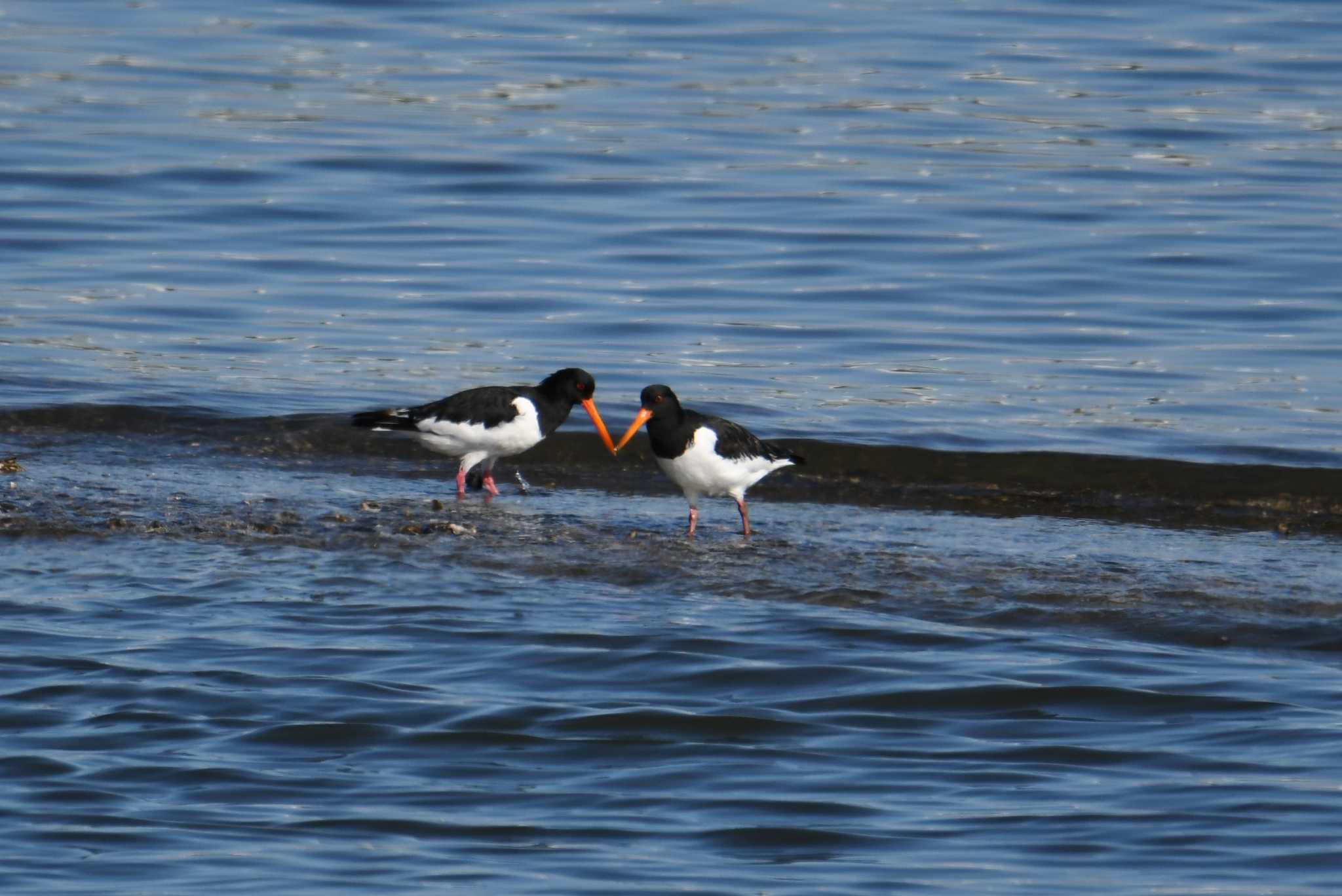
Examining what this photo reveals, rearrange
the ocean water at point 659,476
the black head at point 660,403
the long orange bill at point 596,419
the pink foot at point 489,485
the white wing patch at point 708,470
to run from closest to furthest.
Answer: the ocean water at point 659,476 → the white wing patch at point 708,470 → the black head at point 660,403 → the pink foot at point 489,485 → the long orange bill at point 596,419

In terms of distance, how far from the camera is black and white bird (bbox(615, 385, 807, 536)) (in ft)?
34.0

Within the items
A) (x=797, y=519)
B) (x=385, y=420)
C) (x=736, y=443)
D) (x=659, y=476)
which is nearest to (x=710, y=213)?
(x=659, y=476)

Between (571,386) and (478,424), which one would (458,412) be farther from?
(571,386)

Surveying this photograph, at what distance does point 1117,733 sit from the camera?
6.59 m

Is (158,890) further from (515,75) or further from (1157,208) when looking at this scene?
(515,75)

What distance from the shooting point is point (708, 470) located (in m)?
10.3

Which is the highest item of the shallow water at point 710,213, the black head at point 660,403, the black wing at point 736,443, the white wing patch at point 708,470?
the shallow water at point 710,213

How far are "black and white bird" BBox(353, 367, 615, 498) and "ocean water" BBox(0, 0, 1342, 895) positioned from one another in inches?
14.5

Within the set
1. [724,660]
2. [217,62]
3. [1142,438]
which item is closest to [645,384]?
[1142,438]

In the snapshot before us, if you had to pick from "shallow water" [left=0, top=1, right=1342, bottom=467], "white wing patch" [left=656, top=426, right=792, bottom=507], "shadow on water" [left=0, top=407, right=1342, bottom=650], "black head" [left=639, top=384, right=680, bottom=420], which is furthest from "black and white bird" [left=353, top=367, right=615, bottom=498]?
"shallow water" [left=0, top=1, right=1342, bottom=467]

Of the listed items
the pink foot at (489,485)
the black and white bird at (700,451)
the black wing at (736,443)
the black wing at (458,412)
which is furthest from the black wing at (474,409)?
the black wing at (736,443)

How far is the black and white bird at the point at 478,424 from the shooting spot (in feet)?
36.9

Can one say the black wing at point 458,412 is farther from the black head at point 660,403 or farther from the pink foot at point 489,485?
the black head at point 660,403

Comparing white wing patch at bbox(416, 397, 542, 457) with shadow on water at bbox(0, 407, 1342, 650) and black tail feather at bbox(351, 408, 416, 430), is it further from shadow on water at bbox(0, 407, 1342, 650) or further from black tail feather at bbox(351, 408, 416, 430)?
shadow on water at bbox(0, 407, 1342, 650)
